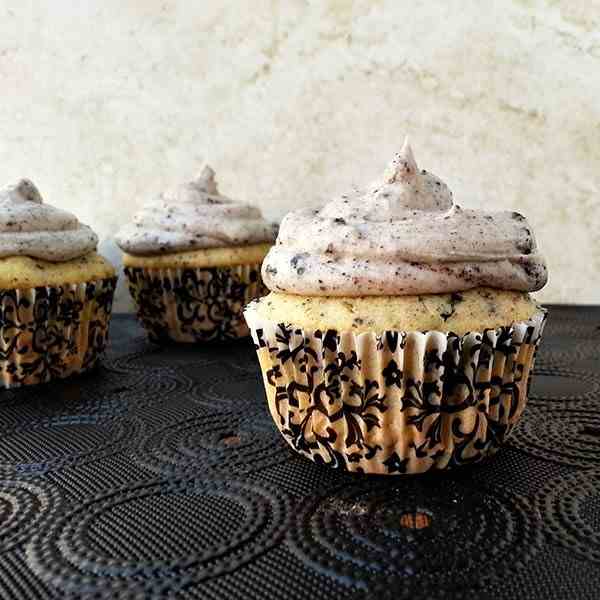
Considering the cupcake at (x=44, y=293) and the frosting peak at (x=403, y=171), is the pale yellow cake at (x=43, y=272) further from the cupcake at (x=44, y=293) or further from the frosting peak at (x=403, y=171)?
the frosting peak at (x=403, y=171)

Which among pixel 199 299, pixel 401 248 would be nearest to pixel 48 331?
pixel 199 299

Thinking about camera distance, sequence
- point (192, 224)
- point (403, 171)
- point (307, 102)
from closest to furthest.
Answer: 1. point (403, 171)
2. point (192, 224)
3. point (307, 102)

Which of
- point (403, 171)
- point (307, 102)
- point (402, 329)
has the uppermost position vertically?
point (307, 102)

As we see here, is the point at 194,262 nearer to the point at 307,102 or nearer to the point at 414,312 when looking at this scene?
the point at 307,102

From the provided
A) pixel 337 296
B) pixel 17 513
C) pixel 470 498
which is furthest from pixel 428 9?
pixel 17 513

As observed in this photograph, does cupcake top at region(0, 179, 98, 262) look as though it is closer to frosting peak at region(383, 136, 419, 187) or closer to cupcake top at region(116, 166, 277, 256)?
cupcake top at region(116, 166, 277, 256)

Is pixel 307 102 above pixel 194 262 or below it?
above

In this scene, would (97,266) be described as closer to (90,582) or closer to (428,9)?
(90,582)
